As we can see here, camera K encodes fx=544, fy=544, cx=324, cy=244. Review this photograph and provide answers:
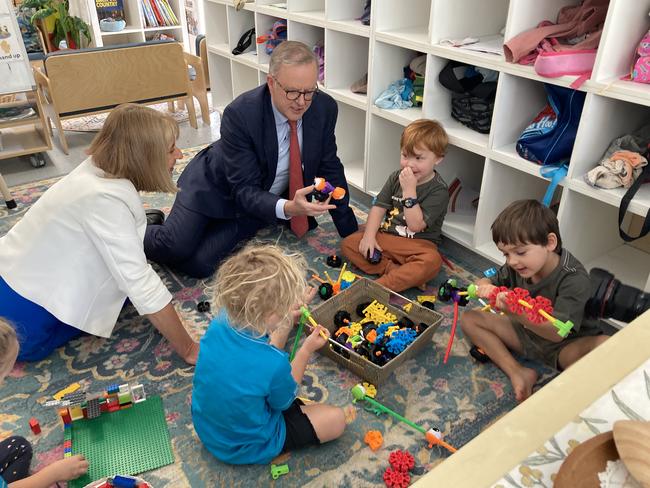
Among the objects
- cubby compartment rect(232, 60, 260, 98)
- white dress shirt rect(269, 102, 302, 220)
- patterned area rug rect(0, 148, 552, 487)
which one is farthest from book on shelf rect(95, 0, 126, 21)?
patterned area rug rect(0, 148, 552, 487)

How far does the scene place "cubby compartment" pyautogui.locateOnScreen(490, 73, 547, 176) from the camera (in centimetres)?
194

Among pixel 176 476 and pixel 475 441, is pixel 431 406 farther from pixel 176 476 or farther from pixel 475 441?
pixel 475 441

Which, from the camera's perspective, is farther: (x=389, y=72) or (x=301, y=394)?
(x=389, y=72)

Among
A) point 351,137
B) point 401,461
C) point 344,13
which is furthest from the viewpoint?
point 351,137

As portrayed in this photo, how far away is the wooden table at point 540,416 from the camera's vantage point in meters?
0.64

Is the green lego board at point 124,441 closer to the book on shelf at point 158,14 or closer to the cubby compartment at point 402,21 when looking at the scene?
the cubby compartment at point 402,21

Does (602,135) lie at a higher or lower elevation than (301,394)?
higher

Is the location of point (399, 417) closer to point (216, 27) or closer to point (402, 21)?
point (402, 21)

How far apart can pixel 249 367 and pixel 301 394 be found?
1.53ft

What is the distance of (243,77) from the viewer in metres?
3.71

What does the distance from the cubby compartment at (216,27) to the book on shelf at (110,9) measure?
4.56ft

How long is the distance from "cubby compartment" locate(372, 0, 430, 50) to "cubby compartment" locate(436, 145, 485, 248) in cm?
51

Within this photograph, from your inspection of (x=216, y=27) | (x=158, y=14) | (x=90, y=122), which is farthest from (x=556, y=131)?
(x=158, y=14)

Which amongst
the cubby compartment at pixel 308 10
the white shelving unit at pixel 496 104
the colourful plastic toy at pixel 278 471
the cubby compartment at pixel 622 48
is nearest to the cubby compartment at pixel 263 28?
the white shelving unit at pixel 496 104
